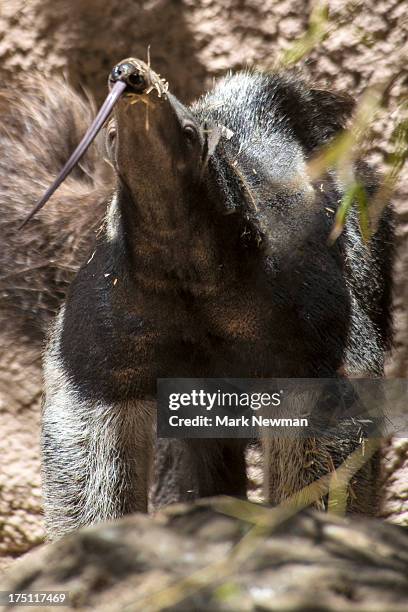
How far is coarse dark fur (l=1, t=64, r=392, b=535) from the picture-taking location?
6.76 feet

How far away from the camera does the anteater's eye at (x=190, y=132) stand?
190 centimetres

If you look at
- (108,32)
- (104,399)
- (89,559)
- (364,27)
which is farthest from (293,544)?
(108,32)

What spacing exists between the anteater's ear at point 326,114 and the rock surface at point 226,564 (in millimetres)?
1259

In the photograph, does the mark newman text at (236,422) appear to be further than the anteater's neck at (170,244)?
Yes

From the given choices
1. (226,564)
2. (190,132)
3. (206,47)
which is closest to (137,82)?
(190,132)

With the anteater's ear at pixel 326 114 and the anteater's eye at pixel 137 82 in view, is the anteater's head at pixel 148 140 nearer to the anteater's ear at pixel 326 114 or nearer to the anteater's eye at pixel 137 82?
the anteater's eye at pixel 137 82

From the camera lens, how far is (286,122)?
256cm

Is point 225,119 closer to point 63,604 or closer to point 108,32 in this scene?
point 108,32

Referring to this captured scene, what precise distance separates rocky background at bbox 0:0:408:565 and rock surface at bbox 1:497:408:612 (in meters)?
1.56

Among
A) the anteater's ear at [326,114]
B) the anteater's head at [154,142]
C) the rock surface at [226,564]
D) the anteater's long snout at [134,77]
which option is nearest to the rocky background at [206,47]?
the anteater's ear at [326,114]

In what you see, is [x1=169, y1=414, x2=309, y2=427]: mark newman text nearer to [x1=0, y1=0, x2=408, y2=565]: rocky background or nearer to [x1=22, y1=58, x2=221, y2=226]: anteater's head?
[x1=22, y1=58, x2=221, y2=226]: anteater's head

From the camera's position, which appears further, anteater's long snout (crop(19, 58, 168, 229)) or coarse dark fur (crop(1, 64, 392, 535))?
coarse dark fur (crop(1, 64, 392, 535))

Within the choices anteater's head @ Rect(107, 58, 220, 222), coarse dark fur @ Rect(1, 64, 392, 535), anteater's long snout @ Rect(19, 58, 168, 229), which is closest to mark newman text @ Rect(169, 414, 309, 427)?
coarse dark fur @ Rect(1, 64, 392, 535)

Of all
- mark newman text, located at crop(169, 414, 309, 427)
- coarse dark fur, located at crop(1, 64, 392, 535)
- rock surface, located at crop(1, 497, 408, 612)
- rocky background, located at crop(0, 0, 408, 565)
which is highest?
rocky background, located at crop(0, 0, 408, 565)
